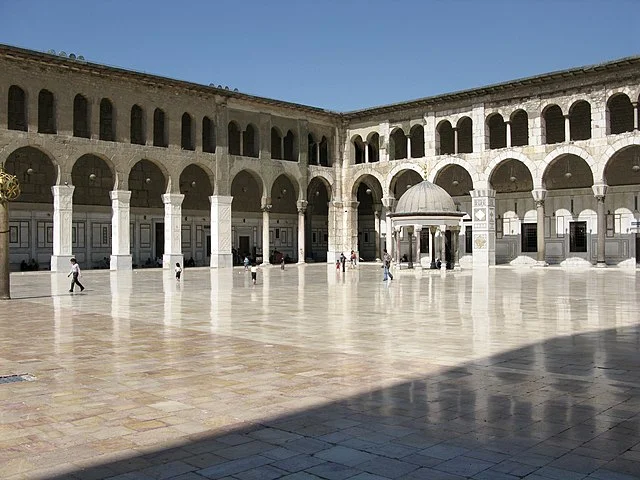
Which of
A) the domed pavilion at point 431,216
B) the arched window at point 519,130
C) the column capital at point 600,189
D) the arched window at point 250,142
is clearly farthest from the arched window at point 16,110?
the column capital at point 600,189

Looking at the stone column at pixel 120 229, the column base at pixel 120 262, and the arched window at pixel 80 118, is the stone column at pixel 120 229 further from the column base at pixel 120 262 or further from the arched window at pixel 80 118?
the arched window at pixel 80 118

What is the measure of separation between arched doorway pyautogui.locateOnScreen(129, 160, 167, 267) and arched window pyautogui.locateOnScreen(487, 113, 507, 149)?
58.2ft

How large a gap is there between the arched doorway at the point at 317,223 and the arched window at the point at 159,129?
12.3m

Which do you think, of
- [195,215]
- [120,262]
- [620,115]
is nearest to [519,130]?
[620,115]

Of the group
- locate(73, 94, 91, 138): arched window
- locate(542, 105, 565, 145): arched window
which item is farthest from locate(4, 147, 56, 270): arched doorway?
locate(542, 105, 565, 145): arched window

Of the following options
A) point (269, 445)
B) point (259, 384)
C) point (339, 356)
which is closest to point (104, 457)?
point (269, 445)

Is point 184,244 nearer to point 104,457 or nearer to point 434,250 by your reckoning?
point 434,250

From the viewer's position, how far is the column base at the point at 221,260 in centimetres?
3578

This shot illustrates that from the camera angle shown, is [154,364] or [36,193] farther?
[36,193]

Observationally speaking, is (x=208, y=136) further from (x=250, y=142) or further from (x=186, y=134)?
(x=250, y=142)

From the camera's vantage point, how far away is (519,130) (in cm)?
3700

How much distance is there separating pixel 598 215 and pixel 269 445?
30.4m

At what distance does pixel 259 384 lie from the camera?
22.6 feet

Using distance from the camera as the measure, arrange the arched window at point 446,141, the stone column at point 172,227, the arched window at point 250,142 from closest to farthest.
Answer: the stone column at point 172,227 → the arched window at point 250,142 → the arched window at point 446,141
